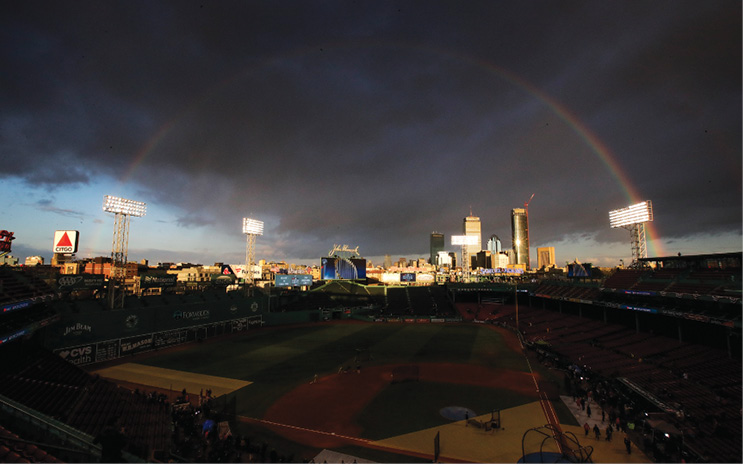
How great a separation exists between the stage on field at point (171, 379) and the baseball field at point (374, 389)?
4.1 inches

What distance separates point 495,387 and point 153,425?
90.4 feet

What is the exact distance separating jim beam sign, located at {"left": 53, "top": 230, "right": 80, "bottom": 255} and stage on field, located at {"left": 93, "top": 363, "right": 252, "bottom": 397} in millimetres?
16269

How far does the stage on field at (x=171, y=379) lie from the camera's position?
32.3 m

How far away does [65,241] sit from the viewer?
43.3m

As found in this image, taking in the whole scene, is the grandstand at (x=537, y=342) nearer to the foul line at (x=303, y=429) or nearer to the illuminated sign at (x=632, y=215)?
the foul line at (x=303, y=429)

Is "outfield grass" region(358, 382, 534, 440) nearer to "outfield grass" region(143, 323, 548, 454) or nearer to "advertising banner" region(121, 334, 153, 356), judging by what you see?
"outfield grass" region(143, 323, 548, 454)

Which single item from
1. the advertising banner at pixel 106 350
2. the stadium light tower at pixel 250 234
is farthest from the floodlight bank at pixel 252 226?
the advertising banner at pixel 106 350

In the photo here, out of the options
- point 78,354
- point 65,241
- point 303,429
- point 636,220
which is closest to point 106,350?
point 78,354

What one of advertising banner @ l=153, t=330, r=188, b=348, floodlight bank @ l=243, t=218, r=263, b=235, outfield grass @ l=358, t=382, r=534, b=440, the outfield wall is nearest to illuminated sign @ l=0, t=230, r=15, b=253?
the outfield wall

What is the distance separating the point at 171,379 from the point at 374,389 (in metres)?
20.6

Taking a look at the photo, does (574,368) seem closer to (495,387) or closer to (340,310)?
(495,387)

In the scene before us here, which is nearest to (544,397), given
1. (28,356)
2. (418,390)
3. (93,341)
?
(418,390)

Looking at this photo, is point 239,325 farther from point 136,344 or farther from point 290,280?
point 290,280

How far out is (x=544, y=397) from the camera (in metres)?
29.2
